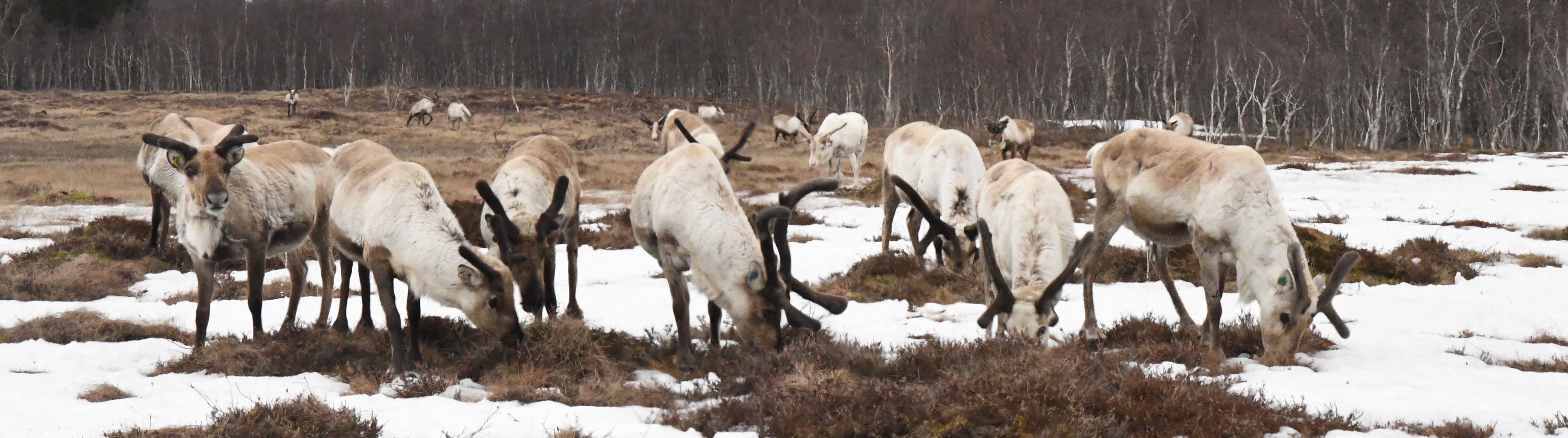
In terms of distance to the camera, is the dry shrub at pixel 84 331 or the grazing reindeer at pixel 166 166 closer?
the dry shrub at pixel 84 331

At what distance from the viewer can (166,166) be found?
1189cm

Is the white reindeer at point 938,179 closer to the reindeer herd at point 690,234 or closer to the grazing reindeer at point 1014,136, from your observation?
the reindeer herd at point 690,234

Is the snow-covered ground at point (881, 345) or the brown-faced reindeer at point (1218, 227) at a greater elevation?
the brown-faced reindeer at point (1218, 227)

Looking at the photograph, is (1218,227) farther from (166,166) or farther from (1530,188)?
(1530,188)

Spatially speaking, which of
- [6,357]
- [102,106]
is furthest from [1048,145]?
[102,106]

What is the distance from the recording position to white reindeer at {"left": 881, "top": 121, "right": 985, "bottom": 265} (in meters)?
9.16

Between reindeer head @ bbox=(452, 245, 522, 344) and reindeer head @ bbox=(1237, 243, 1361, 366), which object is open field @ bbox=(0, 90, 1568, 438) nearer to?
reindeer head @ bbox=(1237, 243, 1361, 366)

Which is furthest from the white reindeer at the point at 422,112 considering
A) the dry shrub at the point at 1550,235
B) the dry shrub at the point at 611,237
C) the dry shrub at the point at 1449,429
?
the dry shrub at the point at 1449,429

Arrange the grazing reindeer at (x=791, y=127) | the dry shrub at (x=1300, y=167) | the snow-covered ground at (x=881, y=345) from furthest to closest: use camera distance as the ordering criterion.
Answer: the grazing reindeer at (x=791, y=127) < the dry shrub at (x=1300, y=167) < the snow-covered ground at (x=881, y=345)

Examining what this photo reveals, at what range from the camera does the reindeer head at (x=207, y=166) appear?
20.8 ft

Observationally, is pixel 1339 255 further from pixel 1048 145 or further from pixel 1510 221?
pixel 1048 145

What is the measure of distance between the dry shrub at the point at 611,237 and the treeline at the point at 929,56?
34.3 metres

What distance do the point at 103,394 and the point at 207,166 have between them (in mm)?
1753

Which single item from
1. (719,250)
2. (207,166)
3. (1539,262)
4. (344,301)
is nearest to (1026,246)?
(719,250)
